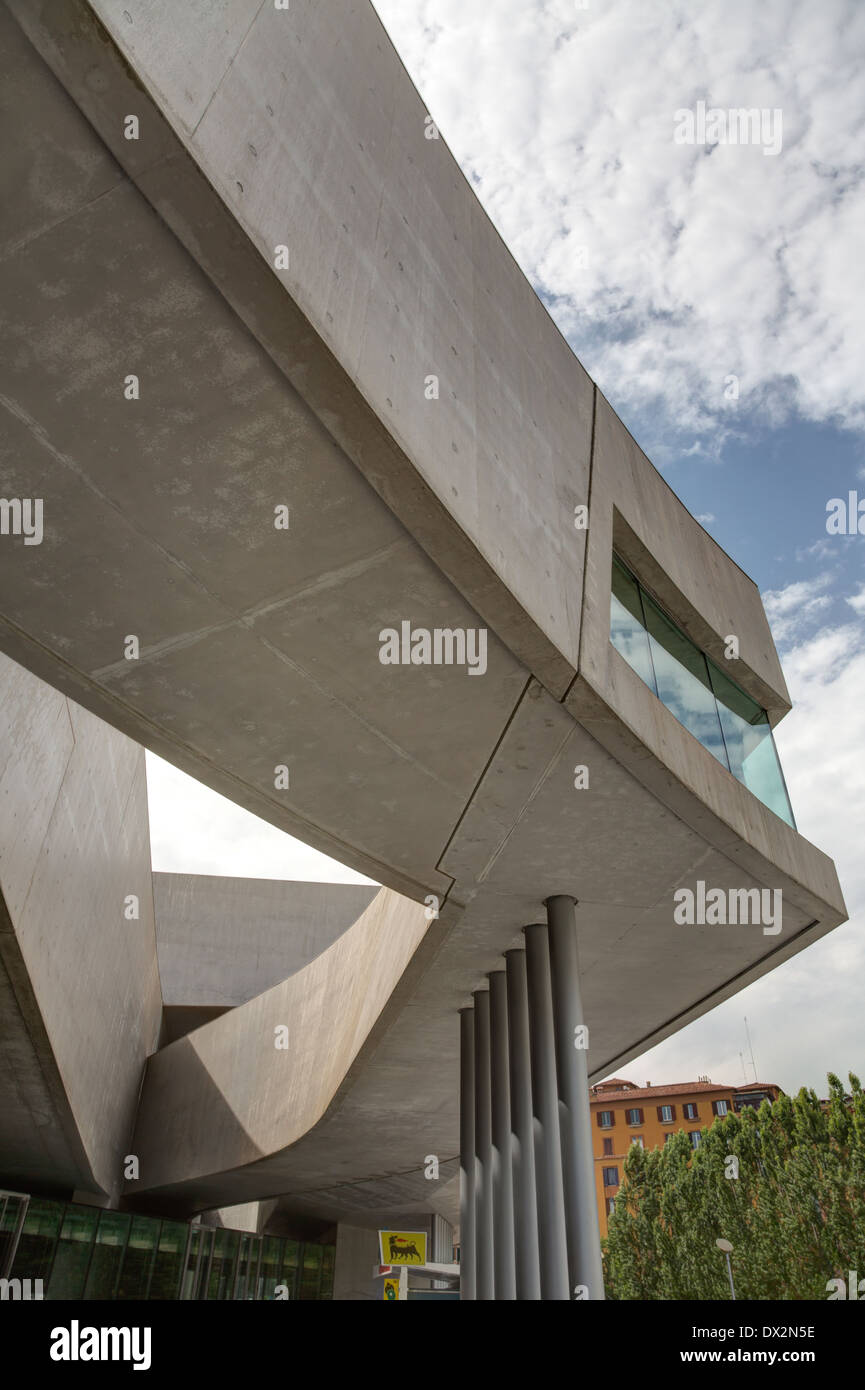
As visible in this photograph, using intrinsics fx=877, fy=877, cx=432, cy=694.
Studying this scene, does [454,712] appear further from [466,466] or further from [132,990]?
[132,990]

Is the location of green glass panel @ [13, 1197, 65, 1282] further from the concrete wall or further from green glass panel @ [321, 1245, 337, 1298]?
green glass panel @ [321, 1245, 337, 1298]

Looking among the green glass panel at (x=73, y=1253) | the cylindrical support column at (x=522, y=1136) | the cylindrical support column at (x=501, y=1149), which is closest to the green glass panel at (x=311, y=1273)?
the green glass panel at (x=73, y=1253)

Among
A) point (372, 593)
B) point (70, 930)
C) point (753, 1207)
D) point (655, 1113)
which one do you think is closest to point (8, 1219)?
point (70, 930)

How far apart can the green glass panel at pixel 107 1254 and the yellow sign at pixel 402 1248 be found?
666cm

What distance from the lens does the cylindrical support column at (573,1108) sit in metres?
7.11

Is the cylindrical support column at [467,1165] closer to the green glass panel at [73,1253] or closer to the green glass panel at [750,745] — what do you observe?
the green glass panel at [750,745]

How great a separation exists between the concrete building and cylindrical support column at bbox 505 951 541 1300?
0.11 ft

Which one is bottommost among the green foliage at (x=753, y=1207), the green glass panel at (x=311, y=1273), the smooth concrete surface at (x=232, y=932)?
the green glass panel at (x=311, y=1273)

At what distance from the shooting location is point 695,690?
28.9 ft

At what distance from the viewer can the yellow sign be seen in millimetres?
15734

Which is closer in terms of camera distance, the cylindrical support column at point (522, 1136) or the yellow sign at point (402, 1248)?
the cylindrical support column at point (522, 1136)

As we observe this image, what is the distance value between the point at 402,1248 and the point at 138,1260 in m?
7.34

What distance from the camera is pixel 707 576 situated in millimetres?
10125
